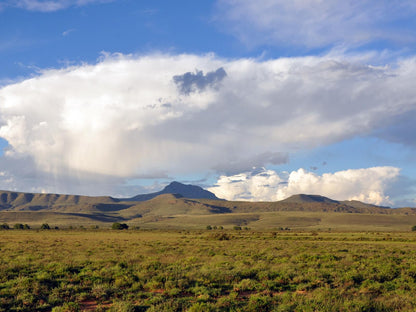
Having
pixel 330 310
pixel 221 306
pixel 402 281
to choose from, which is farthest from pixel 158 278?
pixel 402 281

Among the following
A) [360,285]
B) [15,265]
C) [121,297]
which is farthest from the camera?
[15,265]

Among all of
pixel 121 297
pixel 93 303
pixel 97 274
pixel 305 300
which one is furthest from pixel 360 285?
pixel 97 274

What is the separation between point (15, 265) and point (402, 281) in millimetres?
25303

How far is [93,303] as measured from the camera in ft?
51.5

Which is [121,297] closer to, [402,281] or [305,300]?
[305,300]

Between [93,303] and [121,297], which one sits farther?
[121,297]

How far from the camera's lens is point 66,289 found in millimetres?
18141

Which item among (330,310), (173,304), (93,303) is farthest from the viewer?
(93,303)

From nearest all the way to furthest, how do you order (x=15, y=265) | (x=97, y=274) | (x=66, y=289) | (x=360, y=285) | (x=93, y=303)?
(x=93, y=303) → (x=66, y=289) → (x=360, y=285) → (x=97, y=274) → (x=15, y=265)

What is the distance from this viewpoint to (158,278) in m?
20.5

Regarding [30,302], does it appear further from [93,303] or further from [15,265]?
[15,265]

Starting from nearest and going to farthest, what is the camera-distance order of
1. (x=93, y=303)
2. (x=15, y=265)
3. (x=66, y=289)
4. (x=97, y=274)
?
(x=93, y=303) → (x=66, y=289) → (x=97, y=274) → (x=15, y=265)

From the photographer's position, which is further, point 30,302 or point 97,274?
point 97,274

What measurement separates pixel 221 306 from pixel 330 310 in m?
4.16
